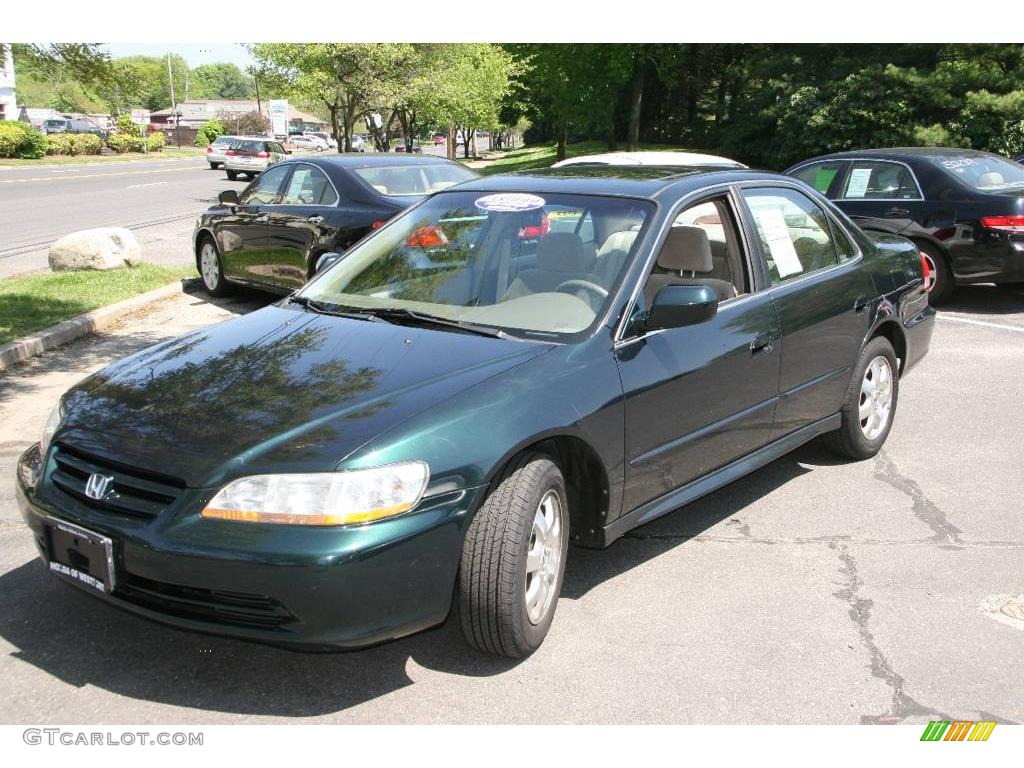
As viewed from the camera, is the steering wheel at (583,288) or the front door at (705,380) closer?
the front door at (705,380)

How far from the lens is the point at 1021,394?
Result: 7.27m

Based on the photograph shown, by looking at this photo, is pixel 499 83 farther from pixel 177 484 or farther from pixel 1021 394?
pixel 177 484

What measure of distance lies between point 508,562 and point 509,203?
192cm

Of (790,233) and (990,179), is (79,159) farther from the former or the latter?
(790,233)

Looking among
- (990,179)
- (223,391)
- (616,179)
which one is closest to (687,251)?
(616,179)

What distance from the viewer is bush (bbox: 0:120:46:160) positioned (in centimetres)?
4616

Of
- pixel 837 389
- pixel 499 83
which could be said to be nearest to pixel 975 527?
pixel 837 389

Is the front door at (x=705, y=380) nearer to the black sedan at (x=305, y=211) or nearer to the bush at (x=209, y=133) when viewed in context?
the black sedan at (x=305, y=211)

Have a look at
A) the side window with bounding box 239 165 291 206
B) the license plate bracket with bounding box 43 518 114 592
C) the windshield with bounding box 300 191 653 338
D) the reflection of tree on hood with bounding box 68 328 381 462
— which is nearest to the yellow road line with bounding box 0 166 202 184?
the side window with bounding box 239 165 291 206

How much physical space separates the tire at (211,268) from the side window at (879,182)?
6.62 m

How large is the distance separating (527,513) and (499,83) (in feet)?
148

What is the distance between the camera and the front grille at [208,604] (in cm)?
304

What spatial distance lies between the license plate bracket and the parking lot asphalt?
32cm

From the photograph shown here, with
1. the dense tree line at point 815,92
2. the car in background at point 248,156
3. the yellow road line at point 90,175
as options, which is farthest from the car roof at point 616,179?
the car in background at point 248,156
